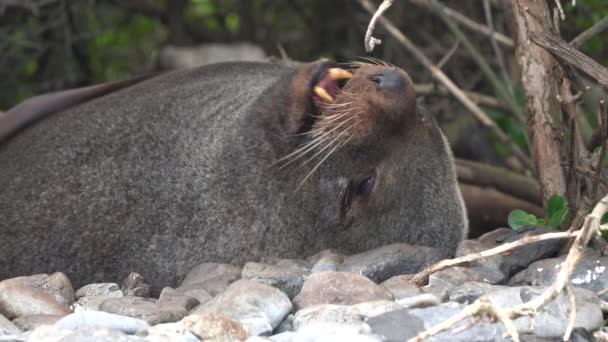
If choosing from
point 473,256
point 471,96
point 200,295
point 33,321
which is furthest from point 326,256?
point 471,96

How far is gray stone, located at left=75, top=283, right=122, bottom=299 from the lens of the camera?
3.79 metres

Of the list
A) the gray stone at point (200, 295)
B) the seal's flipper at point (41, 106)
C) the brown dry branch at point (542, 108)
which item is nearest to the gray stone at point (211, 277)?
the gray stone at point (200, 295)

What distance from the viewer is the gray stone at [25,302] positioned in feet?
10.7

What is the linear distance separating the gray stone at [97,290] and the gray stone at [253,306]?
0.76 meters

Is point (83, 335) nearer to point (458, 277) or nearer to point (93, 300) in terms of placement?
point (93, 300)

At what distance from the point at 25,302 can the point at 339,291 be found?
981mm

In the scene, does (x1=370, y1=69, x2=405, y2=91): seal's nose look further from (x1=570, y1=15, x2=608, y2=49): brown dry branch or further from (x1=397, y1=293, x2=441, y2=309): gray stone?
(x1=397, y1=293, x2=441, y2=309): gray stone

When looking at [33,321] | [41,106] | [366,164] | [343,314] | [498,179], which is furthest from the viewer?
[498,179]

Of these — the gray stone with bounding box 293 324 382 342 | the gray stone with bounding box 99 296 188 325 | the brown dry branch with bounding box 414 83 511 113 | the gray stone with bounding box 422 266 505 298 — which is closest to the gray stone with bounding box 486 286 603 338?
Answer: the gray stone with bounding box 422 266 505 298

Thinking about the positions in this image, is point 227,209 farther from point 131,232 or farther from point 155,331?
point 155,331

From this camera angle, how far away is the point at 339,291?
3.13 m

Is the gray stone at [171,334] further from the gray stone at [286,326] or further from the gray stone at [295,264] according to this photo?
the gray stone at [295,264]

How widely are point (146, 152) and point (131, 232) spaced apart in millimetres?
382

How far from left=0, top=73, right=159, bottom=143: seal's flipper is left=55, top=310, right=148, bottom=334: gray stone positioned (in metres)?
2.29
